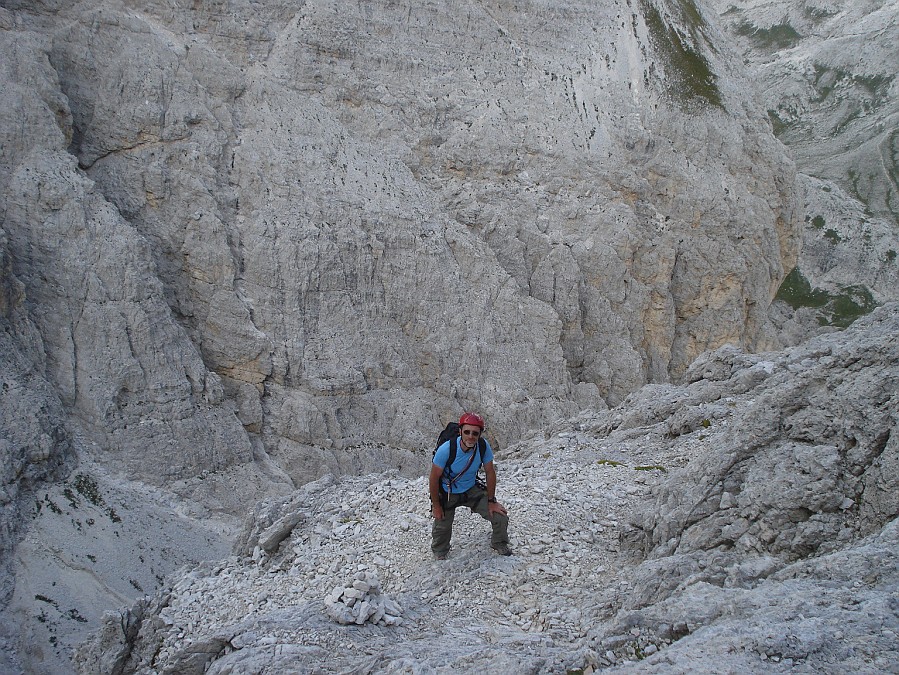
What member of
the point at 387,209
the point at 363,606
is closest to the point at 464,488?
the point at 363,606

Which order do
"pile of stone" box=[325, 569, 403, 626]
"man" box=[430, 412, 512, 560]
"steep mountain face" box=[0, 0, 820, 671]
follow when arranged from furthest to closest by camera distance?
"steep mountain face" box=[0, 0, 820, 671] < "man" box=[430, 412, 512, 560] < "pile of stone" box=[325, 569, 403, 626]

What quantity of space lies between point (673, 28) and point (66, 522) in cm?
4007

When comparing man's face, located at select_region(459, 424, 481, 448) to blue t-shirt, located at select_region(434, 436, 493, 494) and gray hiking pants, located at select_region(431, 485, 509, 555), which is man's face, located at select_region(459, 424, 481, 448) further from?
gray hiking pants, located at select_region(431, 485, 509, 555)

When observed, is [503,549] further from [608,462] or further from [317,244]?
[317,244]

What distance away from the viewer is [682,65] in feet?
135

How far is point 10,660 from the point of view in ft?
67.1

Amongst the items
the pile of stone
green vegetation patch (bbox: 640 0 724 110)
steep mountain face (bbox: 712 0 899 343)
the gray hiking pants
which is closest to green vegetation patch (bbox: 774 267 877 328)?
steep mountain face (bbox: 712 0 899 343)

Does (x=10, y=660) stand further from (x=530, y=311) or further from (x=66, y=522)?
(x=530, y=311)

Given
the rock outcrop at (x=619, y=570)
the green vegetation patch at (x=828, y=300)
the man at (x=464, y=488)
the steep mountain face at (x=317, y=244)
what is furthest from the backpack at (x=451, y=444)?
the green vegetation patch at (x=828, y=300)

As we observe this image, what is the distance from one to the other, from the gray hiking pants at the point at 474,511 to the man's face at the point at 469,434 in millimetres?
970

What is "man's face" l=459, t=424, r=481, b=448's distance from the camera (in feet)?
30.9

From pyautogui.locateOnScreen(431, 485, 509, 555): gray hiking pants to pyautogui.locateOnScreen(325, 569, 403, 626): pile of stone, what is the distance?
1252 millimetres

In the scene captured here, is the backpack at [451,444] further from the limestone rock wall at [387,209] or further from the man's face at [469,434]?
the limestone rock wall at [387,209]

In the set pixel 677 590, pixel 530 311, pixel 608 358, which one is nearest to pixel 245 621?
pixel 677 590
